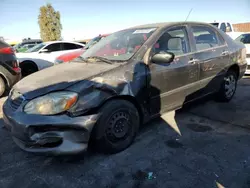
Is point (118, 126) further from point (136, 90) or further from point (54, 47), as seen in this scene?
point (54, 47)

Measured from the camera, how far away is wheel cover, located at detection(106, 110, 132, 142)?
106 inches

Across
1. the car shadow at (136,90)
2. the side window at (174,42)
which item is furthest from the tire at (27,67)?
the side window at (174,42)

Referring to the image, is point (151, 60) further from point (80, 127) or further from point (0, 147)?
point (0, 147)

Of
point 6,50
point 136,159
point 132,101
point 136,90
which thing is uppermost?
point 6,50

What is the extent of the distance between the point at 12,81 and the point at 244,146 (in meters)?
5.25

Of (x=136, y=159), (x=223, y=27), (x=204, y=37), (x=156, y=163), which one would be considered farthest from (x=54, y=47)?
(x=223, y=27)

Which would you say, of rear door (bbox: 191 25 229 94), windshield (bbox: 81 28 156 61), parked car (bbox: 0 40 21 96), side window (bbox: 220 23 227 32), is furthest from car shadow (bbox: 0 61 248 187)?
side window (bbox: 220 23 227 32)

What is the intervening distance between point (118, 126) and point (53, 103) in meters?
0.84

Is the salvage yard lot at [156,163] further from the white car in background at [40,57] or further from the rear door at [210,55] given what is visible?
the white car in background at [40,57]

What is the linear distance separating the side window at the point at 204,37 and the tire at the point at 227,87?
2.43 ft

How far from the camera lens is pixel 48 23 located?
36188mm

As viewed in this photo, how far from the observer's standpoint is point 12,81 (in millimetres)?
5609

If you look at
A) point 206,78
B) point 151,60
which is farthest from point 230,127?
point 151,60

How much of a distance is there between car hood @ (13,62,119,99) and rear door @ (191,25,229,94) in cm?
166
